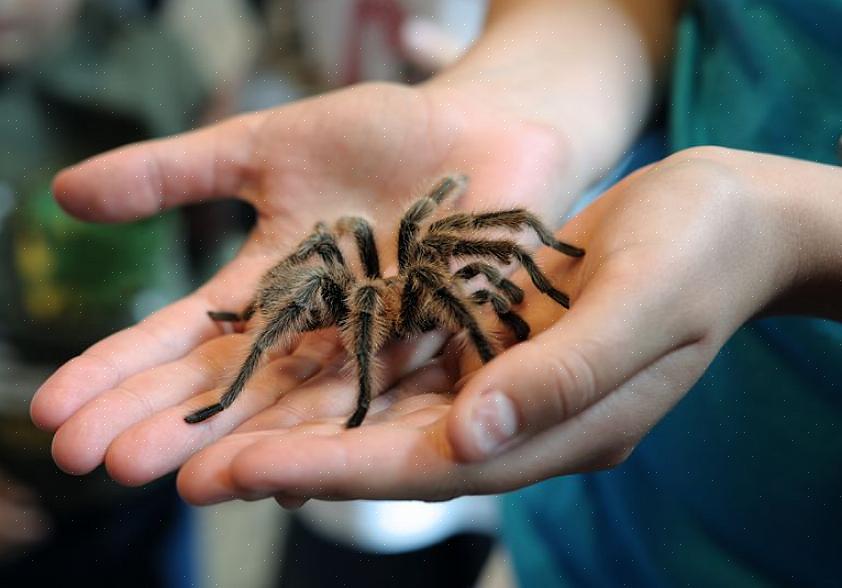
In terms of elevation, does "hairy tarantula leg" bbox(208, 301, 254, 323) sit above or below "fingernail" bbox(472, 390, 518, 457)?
below

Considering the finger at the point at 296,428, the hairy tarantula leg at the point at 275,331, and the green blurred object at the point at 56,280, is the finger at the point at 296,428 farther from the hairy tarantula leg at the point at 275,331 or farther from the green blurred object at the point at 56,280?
the green blurred object at the point at 56,280

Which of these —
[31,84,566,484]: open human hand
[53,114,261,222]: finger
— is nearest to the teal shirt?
[31,84,566,484]: open human hand

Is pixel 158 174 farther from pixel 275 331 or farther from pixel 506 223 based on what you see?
pixel 506 223

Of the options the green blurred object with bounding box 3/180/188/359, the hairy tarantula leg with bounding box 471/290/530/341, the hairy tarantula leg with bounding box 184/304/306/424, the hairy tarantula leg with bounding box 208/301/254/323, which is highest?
the hairy tarantula leg with bounding box 471/290/530/341

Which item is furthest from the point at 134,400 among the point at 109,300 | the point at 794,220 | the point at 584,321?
the point at 109,300

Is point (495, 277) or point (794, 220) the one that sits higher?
point (794, 220)

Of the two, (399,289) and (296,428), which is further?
(399,289)

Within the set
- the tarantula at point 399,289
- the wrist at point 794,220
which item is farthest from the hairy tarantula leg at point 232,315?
the wrist at point 794,220

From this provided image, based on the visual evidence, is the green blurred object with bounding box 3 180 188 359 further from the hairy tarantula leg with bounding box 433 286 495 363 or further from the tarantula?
the hairy tarantula leg with bounding box 433 286 495 363
